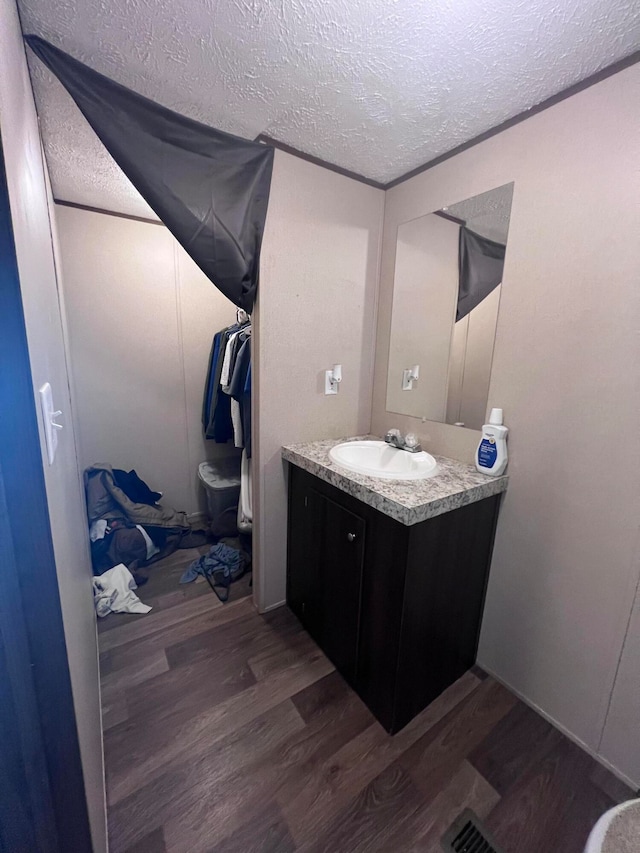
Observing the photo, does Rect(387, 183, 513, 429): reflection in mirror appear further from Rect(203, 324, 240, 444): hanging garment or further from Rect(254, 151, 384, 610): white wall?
Rect(203, 324, 240, 444): hanging garment

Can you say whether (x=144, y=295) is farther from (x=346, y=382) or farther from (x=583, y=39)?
(x=583, y=39)

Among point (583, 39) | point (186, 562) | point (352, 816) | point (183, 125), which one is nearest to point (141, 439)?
point (186, 562)

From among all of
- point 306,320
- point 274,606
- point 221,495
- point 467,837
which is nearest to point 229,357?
point 306,320

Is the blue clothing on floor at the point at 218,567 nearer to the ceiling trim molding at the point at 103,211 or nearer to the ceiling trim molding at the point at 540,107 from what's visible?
the ceiling trim molding at the point at 103,211

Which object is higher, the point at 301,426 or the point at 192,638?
the point at 301,426

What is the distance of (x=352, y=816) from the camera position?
3.34ft

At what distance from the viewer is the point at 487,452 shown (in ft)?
4.47

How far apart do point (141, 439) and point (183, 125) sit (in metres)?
1.92

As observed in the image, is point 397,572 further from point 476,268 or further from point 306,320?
point 476,268

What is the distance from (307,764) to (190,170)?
2.16 meters

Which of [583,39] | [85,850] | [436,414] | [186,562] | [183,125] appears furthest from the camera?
[186,562]

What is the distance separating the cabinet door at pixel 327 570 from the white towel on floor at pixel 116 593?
0.88m

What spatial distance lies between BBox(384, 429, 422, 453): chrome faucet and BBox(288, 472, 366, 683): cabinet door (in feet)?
1.43

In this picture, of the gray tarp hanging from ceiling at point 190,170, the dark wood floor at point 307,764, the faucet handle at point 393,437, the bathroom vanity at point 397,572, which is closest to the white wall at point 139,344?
the gray tarp hanging from ceiling at point 190,170
